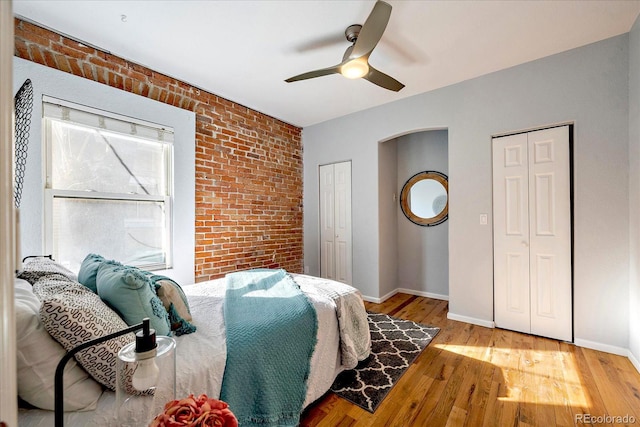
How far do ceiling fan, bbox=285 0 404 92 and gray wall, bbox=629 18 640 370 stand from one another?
5.75 feet

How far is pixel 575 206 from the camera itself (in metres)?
2.40

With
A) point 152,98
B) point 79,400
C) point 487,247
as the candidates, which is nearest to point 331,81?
point 152,98

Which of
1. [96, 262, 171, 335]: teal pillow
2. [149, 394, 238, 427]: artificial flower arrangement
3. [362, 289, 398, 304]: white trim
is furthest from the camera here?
[362, 289, 398, 304]: white trim

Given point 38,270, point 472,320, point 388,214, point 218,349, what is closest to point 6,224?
point 218,349

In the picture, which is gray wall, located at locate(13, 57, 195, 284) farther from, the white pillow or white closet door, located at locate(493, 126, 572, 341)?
white closet door, located at locate(493, 126, 572, 341)

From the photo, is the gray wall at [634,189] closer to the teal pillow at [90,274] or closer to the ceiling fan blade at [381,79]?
the ceiling fan blade at [381,79]

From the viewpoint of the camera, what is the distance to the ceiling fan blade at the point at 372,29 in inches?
64.9

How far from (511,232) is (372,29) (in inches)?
90.9

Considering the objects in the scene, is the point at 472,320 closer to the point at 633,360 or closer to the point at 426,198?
the point at 633,360

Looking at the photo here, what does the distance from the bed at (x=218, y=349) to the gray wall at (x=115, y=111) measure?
0.86 m

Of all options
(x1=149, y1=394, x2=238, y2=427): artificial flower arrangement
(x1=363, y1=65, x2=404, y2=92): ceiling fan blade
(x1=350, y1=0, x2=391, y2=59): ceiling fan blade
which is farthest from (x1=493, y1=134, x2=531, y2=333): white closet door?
(x1=149, y1=394, x2=238, y2=427): artificial flower arrangement

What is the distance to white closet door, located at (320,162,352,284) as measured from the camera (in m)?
3.94

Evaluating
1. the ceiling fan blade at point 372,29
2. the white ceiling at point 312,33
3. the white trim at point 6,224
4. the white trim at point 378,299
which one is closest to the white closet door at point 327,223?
the white trim at point 378,299

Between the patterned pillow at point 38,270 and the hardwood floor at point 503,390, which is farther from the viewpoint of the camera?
the hardwood floor at point 503,390
